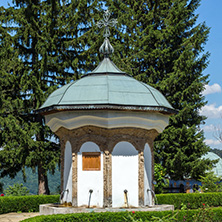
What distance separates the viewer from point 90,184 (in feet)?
47.8

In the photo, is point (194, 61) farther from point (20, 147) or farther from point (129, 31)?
point (20, 147)

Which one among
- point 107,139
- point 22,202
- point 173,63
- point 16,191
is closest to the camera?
point 107,139

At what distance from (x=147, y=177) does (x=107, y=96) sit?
3.65m

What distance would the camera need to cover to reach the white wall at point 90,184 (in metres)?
14.5

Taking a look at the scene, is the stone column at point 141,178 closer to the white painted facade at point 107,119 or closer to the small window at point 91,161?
the white painted facade at point 107,119

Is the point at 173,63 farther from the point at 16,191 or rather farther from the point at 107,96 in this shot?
the point at 107,96

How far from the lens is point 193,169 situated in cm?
2739

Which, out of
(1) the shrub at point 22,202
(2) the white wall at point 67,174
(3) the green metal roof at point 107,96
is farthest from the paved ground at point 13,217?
(3) the green metal roof at point 107,96

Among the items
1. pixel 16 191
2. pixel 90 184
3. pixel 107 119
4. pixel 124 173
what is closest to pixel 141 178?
pixel 124 173

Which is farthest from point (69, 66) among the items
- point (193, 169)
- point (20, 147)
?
point (193, 169)

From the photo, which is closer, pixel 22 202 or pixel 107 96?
pixel 107 96

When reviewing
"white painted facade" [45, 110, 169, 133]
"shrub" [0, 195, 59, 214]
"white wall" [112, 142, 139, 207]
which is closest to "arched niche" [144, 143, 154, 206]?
"white wall" [112, 142, 139, 207]

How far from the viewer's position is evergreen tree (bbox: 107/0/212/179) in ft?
92.3

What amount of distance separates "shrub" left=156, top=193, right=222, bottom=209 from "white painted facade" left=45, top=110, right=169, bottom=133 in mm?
8120
